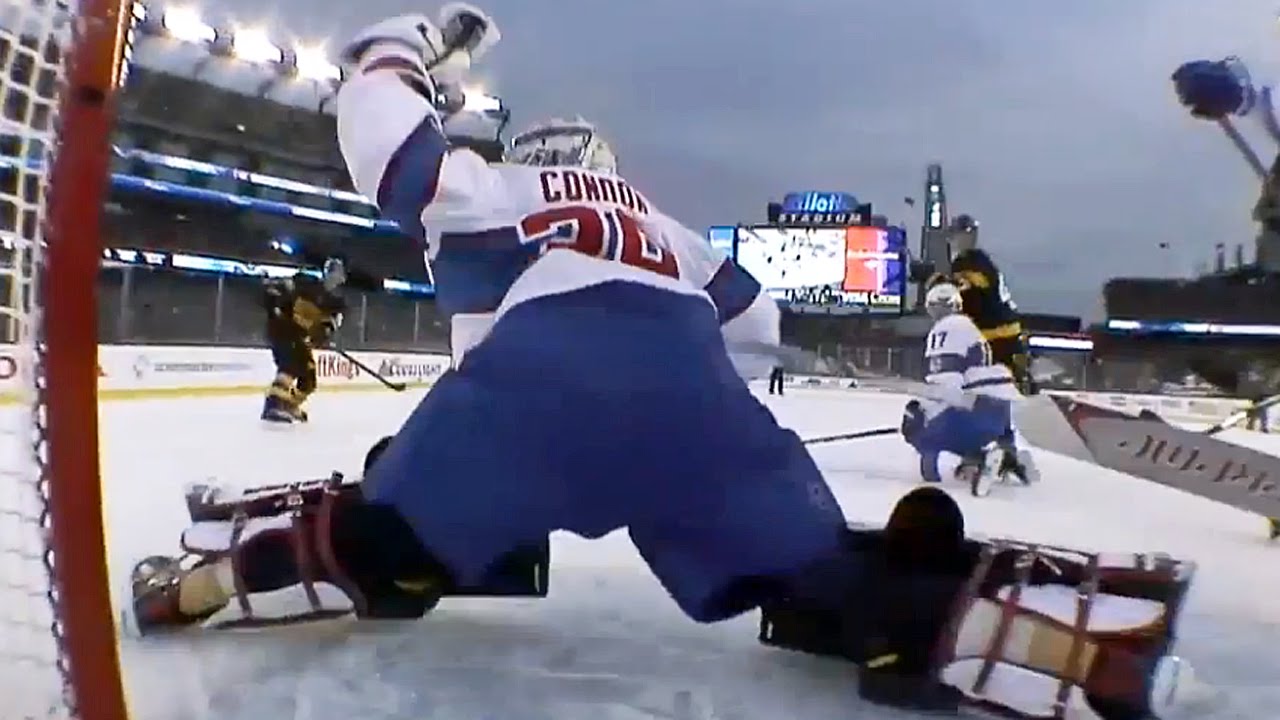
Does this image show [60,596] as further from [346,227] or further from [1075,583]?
[346,227]

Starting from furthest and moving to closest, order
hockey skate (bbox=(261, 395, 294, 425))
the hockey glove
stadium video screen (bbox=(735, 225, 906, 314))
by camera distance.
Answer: stadium video screen (bbox=(735, 225, 906, 314)), hockey skate (bbox=(261, 395, 294, 425)), the hockey glove

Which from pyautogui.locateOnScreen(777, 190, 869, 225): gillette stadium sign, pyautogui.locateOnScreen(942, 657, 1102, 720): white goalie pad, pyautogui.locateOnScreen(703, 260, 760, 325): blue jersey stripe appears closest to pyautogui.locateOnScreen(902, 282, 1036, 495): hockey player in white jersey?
pyautogui.locateOnScreen(777, 190, 869, 225): gillette stadium sign

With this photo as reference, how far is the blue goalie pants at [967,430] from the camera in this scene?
2.74 metres

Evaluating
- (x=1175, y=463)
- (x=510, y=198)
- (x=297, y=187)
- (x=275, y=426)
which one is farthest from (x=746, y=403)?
(x=297, y=187)

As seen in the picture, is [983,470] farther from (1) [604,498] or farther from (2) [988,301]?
(1) [604,498]

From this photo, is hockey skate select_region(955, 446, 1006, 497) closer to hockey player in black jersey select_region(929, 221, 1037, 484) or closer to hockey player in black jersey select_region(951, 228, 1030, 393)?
hockey player in black jersey select_region(929, 221, 1037, 484)

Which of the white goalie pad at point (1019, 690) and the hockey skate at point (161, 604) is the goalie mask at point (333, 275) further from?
the white goalie pad at point (1019, 690)

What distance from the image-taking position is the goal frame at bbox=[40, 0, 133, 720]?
515mm

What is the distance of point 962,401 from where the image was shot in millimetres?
2791

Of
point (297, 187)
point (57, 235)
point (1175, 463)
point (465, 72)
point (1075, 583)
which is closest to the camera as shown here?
point (57, 235)

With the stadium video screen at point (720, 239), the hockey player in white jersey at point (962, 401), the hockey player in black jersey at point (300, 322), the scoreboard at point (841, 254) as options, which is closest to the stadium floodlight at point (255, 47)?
the hockey player in black jersey at point (300, 322)

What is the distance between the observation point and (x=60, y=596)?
545mm

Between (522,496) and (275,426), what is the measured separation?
2.71m

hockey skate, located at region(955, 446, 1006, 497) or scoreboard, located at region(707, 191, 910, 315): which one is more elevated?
scoreboard, located at region(707, 191, 910, 315)
